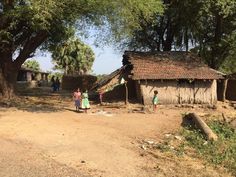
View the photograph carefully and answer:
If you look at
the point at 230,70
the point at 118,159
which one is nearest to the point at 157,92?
the point at 118,159

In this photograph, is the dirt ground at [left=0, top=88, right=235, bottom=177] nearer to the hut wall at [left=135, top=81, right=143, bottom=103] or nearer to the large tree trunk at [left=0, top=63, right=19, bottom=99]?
the hut wall at [left=135, top=81, right=143, bottom=103]

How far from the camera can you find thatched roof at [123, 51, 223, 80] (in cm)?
3033

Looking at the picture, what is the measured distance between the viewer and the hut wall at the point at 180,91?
30328 mm

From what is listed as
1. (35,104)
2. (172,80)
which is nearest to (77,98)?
(35,104)

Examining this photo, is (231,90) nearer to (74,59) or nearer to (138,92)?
(138,92)

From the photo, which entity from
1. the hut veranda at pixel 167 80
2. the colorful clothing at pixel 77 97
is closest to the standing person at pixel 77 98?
the colorful clothing at pixel 77 97

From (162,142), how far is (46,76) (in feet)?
195

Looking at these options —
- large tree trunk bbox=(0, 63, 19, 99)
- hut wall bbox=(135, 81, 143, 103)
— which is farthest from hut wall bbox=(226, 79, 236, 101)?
large tree trunk bbox=(0, 63, 19, 99)

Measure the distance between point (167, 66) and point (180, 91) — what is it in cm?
195

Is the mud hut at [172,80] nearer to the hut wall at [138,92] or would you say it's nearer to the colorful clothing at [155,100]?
the hut wall at [138,92]

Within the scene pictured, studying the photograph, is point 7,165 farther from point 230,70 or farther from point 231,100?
point 230,70

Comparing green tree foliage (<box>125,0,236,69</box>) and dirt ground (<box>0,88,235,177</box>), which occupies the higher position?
green tree foliage (<box>125,0,236,69</box>)

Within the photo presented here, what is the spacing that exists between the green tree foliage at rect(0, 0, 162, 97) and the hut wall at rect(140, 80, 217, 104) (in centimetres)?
403

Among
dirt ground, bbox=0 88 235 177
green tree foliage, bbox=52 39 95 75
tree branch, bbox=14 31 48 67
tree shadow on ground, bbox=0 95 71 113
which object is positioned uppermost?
green tree foliage, bbox=52 39 95 75
